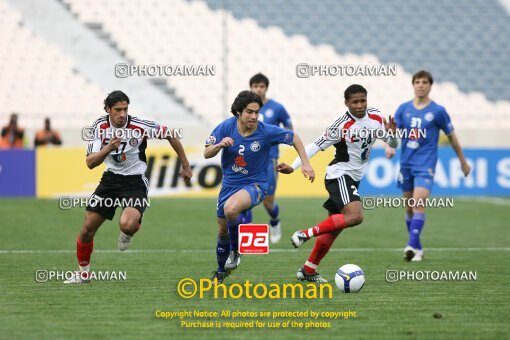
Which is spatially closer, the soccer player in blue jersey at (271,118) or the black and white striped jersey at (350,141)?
the black and white striped jersey at (350,141)

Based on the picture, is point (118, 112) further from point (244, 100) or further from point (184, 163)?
point (244, 100)

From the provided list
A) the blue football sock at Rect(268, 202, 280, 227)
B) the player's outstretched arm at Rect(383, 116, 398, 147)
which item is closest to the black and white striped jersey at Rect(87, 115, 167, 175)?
the player's outstretched arm at Rect(383, 116, 398, 147)

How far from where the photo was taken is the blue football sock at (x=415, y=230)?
11.0m

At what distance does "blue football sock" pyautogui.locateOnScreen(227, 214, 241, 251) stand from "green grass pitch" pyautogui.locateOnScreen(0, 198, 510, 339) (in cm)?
38

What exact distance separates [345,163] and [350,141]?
0.76 feet

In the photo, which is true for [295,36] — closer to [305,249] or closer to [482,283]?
[305,249]

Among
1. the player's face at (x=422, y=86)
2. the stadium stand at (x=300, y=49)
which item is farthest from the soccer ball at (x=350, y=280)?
the stadium stand at (x=300, y=49)

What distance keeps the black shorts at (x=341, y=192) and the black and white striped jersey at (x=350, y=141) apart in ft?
0.20

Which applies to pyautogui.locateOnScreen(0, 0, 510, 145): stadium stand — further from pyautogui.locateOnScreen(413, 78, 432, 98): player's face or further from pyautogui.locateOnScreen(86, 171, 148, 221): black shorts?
pyautogui.locateOnScreen(86, 171, 148, 221): black shorts

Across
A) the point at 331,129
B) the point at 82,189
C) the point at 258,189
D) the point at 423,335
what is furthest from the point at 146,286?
the point at 82,189

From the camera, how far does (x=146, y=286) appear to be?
873 cm

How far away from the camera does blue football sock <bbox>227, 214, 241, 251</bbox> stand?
28.7 feet

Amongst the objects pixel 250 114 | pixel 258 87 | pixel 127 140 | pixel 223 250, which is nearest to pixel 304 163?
pixel 250 114

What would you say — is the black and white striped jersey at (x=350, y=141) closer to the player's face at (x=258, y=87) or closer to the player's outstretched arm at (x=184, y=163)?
the player's outstretched arm at (x=184, y=163)
